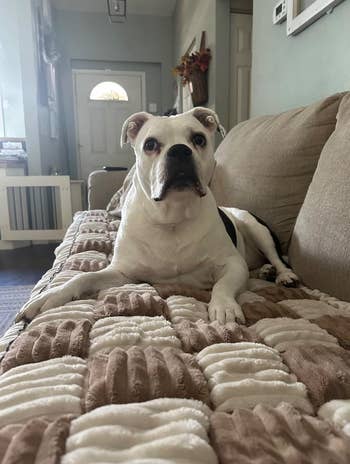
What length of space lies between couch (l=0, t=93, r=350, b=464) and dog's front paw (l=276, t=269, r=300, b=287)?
3 cm

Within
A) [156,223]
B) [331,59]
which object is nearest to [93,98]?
[331,59]

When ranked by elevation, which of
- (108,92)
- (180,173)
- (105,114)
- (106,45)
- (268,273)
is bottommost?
(268,273)

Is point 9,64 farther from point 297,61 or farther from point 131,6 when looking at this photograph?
point 297,61

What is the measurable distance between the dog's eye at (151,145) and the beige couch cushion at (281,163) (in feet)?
1.63

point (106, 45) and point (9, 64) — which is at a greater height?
point (106, 45)

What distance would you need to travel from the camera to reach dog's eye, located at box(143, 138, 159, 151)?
1236 mm

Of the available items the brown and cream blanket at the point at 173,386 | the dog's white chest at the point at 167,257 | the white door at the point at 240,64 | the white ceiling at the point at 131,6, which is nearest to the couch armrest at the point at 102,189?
the white door at the point at 240,64

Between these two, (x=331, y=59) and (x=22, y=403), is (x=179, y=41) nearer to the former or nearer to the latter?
(x=331, y=59)

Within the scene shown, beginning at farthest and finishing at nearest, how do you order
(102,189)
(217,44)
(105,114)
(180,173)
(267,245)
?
(105,114) → (217,44) → (102,189) → (267,245) → (180,173)

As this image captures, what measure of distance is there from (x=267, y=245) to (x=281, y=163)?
0.32 metres

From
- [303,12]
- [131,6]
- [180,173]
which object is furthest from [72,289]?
[131,6]

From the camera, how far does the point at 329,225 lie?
39.4 inches

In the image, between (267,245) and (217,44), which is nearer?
(267,245)

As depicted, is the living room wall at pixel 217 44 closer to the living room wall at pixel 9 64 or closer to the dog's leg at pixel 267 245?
the living room wall at pixel 9 64
